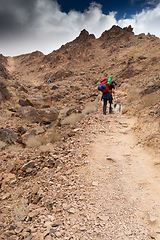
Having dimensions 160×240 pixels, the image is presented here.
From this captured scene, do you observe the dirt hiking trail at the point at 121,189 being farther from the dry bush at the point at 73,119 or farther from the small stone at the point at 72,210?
the dry bush at the point at 73,119

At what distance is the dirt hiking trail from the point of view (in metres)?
2.08

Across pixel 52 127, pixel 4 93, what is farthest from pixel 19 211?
pixel 4 93

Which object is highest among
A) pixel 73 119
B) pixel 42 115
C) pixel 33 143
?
pixel 42 115

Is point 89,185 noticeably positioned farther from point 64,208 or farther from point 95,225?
point 95,225

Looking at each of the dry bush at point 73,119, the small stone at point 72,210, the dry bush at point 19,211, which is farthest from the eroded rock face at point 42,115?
the small stone at point 72,210

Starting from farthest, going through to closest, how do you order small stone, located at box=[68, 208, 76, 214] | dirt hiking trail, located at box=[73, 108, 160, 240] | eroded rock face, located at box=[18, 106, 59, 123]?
1. eroded rock face, located at box=[18, 106, 59, 123]
2. small stone, located at box=[68, 208, 76, 214]
3. dirt hiking trail, located at box=[73, 108, 160, 240]

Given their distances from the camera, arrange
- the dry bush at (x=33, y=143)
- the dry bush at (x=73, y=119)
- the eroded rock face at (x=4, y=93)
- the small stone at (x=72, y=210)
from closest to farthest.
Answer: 1. the small stone at (x=72, y=210)
2. the dry bush at (x=33, y=143)
3. the dry bush at (x=73, y=119)
4. the eroded rock face at (x=4, y=93)

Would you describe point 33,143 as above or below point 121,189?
below

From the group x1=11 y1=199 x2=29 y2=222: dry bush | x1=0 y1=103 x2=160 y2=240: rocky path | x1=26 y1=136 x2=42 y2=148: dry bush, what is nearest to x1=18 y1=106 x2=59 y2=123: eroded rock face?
x1=26 y1=136 x2=42 y2=148: dry bush

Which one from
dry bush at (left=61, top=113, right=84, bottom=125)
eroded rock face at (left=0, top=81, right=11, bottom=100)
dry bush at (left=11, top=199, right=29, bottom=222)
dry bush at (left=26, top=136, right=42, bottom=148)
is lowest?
dry bush at (left=11, top=199, right=29, bottom=222)

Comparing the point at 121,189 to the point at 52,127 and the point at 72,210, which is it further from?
the point at 52,127

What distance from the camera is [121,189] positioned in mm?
2900

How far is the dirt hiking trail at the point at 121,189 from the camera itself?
2084 mm

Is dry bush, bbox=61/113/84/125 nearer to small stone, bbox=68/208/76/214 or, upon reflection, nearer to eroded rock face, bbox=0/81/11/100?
small stone, bbox=68/208/76/214
